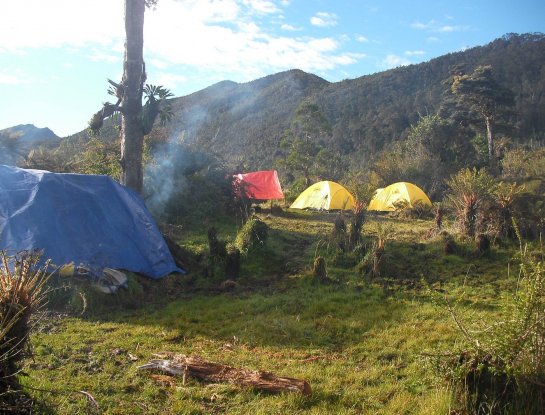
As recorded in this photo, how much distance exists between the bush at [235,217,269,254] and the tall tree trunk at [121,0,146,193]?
310cm

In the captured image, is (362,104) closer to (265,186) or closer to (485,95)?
(485,95)

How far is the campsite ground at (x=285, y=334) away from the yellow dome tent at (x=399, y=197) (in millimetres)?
6529

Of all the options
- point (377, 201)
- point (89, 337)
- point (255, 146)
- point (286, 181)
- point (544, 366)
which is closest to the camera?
point (544, 366)

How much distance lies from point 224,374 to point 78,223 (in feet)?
14.6

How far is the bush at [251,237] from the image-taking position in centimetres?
888

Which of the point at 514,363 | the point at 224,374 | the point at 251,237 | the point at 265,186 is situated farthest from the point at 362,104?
the point at 514,363

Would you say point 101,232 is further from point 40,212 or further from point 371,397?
point 371,397

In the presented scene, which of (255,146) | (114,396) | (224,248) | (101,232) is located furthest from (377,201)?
(255,146)

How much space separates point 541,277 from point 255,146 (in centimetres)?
4960

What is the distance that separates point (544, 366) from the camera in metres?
2.97

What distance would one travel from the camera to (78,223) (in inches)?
287

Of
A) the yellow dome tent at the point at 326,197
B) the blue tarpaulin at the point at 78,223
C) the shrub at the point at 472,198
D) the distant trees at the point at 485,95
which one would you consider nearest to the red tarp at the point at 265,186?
the yellow dome tent at the point at 326,197

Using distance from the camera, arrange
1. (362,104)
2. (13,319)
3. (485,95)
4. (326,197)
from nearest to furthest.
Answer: (13,319) → (326,197) → (485,95) → (362,104)

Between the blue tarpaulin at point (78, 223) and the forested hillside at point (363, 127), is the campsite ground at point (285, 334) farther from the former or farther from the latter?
the forested hillside at point (363, 127)
